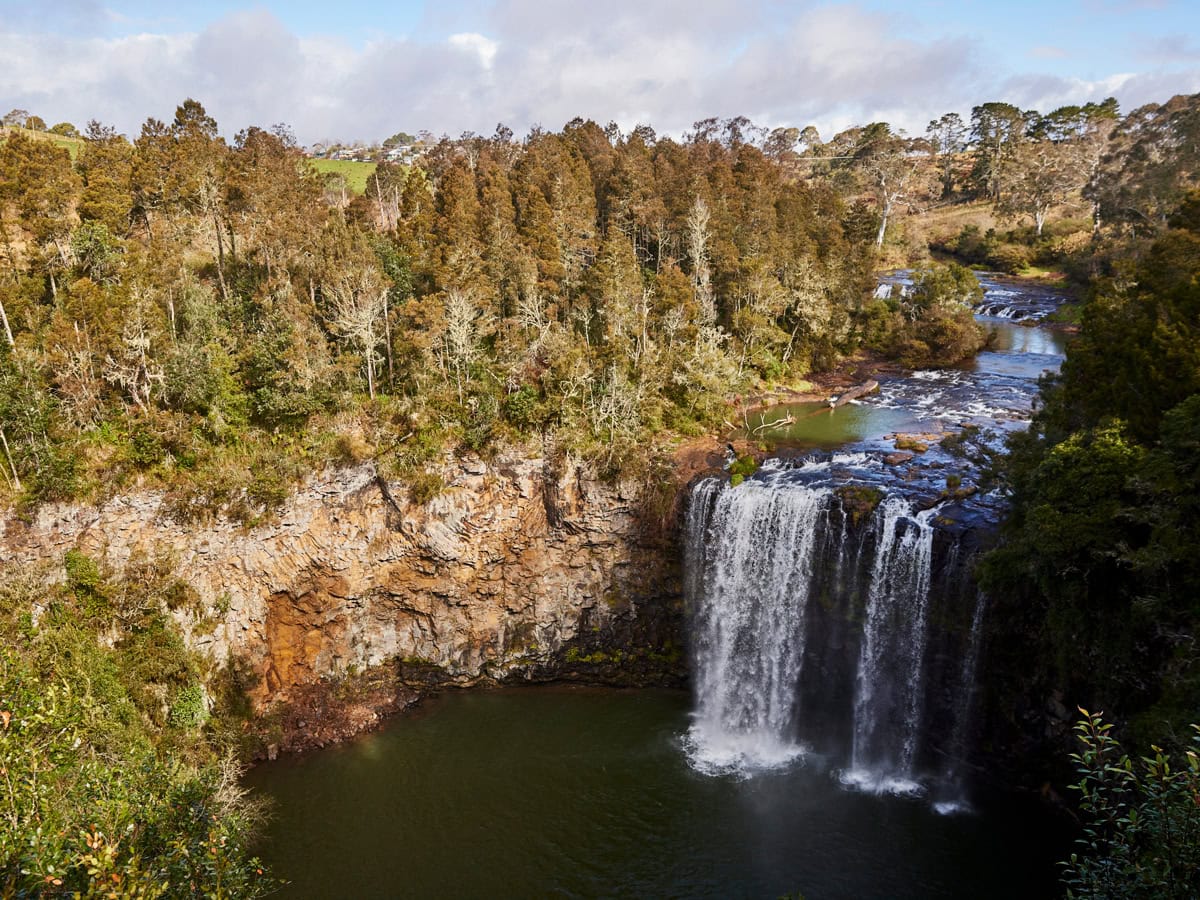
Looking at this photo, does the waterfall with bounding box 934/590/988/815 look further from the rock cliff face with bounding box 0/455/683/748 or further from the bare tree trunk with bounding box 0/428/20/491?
the bare tree trunk with bounding box 0/428/20/491

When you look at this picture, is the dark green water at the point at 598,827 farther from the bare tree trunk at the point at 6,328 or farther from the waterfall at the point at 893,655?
the bare tree trunk at the point at 6,328

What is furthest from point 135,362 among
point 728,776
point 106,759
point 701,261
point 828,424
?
point 828,424

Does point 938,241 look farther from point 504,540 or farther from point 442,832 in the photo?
point 442,832

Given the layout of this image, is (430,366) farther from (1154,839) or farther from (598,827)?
(1154,839)

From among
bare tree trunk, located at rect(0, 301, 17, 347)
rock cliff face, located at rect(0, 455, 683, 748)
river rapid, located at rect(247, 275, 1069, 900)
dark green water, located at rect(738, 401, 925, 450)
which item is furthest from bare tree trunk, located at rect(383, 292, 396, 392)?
dark green water, located at rect(738, 401, 925, 450)

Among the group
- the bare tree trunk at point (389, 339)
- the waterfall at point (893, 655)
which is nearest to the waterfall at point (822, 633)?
the waterfall at point (893, 655)

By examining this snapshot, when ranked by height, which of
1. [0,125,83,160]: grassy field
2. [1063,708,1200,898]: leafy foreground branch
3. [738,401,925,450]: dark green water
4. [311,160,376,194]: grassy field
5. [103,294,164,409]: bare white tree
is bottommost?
[1063,708,1200,898]: leafy foreground branch
